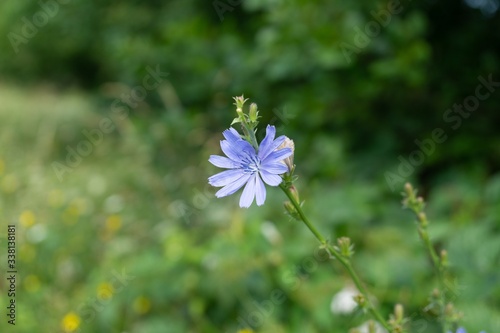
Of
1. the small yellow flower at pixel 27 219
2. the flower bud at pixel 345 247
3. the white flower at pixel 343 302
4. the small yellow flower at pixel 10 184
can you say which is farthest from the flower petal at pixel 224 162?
the small yellow flower at pixel 10 184

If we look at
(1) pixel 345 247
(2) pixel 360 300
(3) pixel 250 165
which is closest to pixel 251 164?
(3) pixel 250 165

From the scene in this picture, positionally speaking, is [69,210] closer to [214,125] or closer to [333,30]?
[214,125]

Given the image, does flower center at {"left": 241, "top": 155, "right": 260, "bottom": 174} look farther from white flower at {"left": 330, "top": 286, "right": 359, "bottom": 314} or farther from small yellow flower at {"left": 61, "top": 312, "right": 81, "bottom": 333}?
small yellow flower at {"left": 61, "top": 312, "right": 81, "bottom": 333}

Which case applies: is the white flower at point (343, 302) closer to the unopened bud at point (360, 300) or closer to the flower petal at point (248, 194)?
the unopened bud at point (360, 300)

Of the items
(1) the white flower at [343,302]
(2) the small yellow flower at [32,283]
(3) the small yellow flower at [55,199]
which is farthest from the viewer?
(3) the small yellow flower at [55,199]

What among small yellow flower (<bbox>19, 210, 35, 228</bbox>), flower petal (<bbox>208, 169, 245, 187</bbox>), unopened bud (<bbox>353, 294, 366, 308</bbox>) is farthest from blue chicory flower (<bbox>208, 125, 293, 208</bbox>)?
small yellow flower (<bbox>19, 210, 35, 228</bbox>)

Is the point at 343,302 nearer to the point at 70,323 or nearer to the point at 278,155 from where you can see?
the point at 70,323
